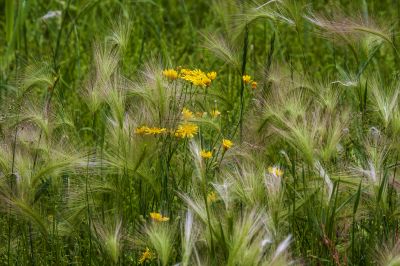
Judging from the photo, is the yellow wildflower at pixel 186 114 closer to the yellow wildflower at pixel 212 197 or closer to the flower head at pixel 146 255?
the yellow wildflower at pixel 212 197

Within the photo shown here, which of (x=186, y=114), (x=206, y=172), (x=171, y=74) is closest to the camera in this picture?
(x=206, y=172)

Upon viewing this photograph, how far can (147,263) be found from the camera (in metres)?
2.44

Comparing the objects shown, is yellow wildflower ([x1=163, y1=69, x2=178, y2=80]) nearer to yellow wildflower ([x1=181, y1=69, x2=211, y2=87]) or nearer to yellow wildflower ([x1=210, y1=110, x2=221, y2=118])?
yellow wildflower ([x1=181, y1=69, x2=211, y2=87])

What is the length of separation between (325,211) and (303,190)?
0.66ft

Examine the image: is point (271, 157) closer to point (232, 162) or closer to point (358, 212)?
point (232, 162)

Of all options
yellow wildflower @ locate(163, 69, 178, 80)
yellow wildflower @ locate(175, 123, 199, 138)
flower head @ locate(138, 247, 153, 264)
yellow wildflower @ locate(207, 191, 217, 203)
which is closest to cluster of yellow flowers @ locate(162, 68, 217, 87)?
yellow wildflower @ locate(163, 69, 178, 80)

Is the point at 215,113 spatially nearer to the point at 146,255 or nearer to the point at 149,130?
the point at 149,130

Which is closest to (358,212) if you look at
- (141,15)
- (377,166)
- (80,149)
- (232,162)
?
(377,166)

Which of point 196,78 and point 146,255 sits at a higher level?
point 196,78

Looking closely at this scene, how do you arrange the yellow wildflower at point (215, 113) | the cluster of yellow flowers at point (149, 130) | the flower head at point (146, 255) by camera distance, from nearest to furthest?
the flower head at point (146, 255)
the cluster of yellow flowers at point (149, 130)
the yellow wildflower at point (215, 113)

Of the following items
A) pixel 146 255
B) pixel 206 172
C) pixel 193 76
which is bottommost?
pixel 146 255

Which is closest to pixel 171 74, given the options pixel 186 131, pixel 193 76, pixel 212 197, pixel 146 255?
pixel 193 76

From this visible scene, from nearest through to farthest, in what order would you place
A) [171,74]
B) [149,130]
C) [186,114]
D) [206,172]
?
1. [206,172]
2. [149,130]
3. [186,114]
4. [171,74]

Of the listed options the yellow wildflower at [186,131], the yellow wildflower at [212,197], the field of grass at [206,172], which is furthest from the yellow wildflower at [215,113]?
the yellow wildflower at [212,197]
